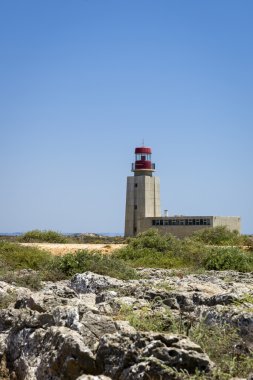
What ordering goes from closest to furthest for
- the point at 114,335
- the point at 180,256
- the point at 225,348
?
the point at 114,335, the point at 225,348, the point at 180,256

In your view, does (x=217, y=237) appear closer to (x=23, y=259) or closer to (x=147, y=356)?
(x=23, y=259)

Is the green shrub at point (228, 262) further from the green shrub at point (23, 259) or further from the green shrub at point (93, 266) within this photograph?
the green shrub at point (23, 259)

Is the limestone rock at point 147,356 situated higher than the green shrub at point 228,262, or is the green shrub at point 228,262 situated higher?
the green shrub at point 228,262

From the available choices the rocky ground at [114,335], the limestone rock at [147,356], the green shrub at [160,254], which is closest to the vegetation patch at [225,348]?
the rocky ground at [114,335]

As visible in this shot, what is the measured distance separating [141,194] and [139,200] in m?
0.76

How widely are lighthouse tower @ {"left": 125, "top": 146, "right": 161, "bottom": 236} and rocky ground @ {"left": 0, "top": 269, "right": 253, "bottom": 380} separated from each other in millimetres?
56421

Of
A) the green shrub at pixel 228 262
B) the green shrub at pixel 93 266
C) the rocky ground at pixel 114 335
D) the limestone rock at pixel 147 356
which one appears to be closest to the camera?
the limestone rock at pixel 147 356

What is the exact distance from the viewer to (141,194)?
68.4 m

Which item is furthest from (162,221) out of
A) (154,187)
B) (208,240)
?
(208,240)

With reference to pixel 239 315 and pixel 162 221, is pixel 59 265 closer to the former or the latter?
pixel 239 315

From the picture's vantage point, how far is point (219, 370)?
20.7ft

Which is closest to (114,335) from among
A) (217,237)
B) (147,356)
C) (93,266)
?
(147,356)

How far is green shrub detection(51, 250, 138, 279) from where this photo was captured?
60.8 ft

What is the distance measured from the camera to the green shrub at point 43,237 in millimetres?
49344
